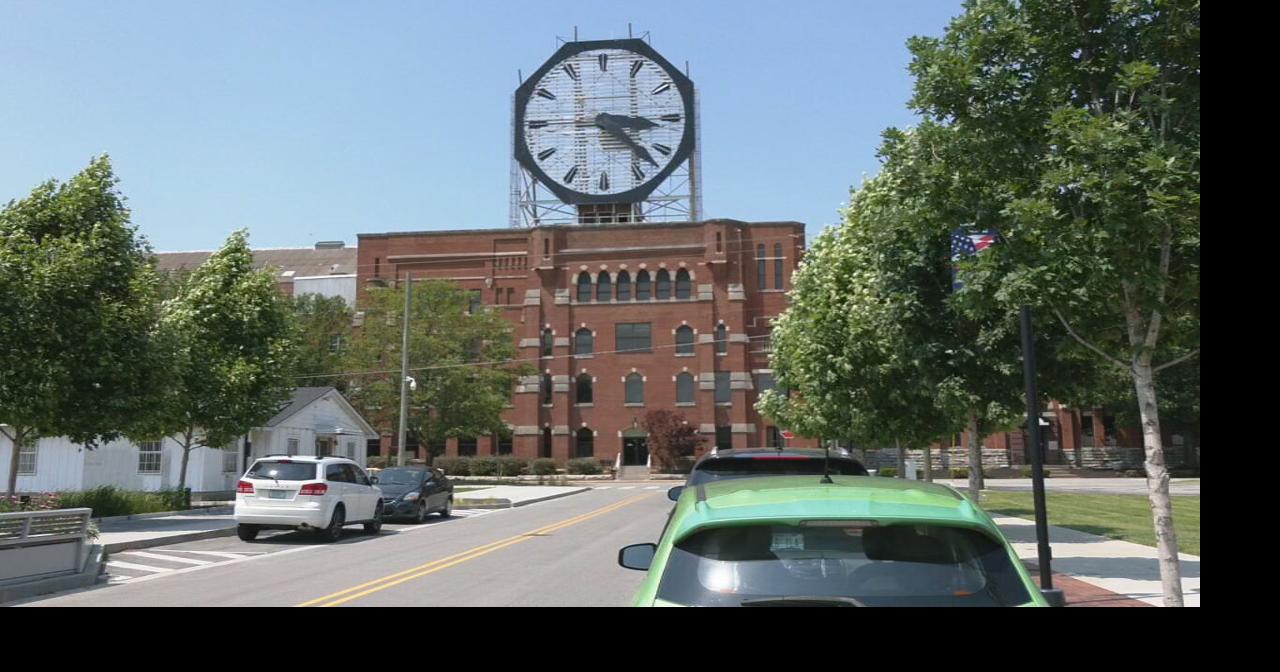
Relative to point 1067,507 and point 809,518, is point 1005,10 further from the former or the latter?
point 1067,507

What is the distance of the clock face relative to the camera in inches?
2825

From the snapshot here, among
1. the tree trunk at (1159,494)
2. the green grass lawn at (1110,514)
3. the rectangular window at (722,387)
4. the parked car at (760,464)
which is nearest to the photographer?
the tree trunk at (1159,494)

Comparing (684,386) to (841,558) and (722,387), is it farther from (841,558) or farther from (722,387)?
(841,558)

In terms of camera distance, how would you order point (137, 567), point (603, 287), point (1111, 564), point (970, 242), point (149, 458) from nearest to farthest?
point (970, 242), point (1111, 564), point (137, 567), point (149, 458), point (603, 287)

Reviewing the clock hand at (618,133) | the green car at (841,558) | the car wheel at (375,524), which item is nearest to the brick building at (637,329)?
the clock hand at (618,133)

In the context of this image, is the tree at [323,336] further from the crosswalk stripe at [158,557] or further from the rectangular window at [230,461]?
the crosswalk stripe at [158,557]

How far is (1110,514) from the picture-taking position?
26969 millimetres

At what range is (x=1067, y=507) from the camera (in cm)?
3050

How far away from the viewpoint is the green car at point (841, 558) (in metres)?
3.54

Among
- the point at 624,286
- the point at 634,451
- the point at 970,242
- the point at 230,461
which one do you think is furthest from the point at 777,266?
the point at 970,242

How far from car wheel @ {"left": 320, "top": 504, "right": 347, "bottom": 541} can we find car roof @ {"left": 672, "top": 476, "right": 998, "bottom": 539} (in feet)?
57.5

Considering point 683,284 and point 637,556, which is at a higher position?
point 683,284

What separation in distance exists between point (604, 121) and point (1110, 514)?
167 feet

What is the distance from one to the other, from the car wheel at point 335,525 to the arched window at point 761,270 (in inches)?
2148
